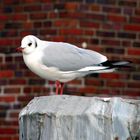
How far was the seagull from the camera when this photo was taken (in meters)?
4.04

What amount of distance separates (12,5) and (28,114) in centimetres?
360

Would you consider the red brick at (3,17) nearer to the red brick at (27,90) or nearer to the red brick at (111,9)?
the red brick at (27,90)

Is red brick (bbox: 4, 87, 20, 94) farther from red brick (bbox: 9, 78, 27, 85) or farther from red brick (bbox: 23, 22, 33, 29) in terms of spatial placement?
red brick (bbox: 23, 22, 33, 29)

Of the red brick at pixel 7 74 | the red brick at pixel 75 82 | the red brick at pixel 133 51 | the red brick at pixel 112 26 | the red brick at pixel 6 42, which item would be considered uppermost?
the red brick at pixel 112 26

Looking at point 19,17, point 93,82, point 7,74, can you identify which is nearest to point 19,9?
point 19,17

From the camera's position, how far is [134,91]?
6.08 meters

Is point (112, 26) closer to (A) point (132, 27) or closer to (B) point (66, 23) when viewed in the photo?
(A) point (132, 27)

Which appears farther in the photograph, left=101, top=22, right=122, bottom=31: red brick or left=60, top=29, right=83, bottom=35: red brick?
left=101, top=22, right=122, bottom=31: red brick

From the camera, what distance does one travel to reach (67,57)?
4102mm

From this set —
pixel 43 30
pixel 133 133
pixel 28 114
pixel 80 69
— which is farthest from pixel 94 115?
pixel 43 30

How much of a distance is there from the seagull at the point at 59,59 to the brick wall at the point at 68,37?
1701 millimetres

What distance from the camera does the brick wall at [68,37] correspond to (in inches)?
232

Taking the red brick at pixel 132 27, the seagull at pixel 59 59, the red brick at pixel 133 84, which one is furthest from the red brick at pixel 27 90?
the seagull at pixel 59 59

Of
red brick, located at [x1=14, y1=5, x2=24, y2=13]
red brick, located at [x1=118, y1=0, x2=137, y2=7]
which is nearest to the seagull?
red brick, located at [x1=14, y1=5, x2=24, y2=13]
